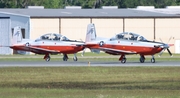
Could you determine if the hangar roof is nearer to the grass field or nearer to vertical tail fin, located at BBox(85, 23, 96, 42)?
vertical tail fin, located at BBox(85, 23, 96, 42)

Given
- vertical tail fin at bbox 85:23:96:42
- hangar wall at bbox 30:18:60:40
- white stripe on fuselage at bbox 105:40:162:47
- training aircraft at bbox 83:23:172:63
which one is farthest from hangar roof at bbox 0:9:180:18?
white stripe on fuselage at bbox 105:40:162:47

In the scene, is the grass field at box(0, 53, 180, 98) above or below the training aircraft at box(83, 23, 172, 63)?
below

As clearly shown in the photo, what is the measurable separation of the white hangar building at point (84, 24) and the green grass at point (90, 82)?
3848cm

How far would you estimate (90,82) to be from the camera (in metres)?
34.9

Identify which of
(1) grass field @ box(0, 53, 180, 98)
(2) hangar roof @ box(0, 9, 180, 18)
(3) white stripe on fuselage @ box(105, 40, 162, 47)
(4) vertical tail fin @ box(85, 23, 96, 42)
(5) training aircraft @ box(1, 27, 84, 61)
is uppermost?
(2) hangar roof @ box(0, 9, 180, 18)

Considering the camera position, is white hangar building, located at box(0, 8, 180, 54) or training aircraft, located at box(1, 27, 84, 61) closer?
training aircraft, located at box(1, 27, 84, 61)

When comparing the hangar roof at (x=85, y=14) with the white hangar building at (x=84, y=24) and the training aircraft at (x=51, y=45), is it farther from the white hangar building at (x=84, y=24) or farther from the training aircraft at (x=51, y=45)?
the training aircraft at (x=51, y=45)

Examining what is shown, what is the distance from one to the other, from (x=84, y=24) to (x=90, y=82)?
169 ft

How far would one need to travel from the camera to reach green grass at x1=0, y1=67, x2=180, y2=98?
92.7 feet

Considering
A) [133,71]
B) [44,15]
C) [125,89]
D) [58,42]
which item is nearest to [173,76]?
[133,71]

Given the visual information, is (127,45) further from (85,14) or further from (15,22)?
(85,14)

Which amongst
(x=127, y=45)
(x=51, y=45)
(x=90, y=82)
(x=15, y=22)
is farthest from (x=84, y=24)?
(x=90, y=82)

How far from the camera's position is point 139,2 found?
145 meters

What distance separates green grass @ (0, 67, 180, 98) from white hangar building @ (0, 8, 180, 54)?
38.5 metres
